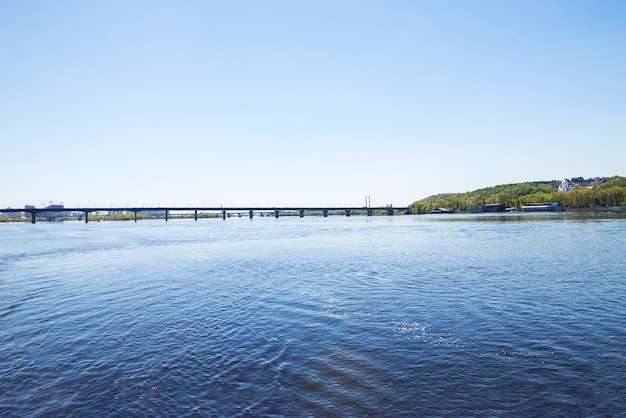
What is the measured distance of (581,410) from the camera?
29.5 feet

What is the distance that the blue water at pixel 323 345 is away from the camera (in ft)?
31.9

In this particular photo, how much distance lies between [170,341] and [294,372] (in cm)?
606

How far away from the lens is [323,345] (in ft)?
45.5

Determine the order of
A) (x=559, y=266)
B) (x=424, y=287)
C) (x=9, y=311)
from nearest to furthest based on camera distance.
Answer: (x=9, y=311), (x=424, y=287), (x=559, y=266)

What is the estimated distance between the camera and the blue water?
31.9 ft

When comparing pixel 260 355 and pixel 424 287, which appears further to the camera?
pixel 424 287

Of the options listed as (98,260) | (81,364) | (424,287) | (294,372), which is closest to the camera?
(294,372)

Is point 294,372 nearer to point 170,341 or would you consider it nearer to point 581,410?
point 170,341

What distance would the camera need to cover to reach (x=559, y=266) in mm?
29781

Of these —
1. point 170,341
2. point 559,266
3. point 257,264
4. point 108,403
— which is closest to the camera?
point 108,403

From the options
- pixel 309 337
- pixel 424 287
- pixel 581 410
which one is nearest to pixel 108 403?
pixel 309 337

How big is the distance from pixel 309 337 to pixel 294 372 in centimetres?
333

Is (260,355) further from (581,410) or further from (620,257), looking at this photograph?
(620,257)

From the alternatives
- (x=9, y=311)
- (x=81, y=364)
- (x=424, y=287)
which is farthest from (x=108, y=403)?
(x=424, y=287)
